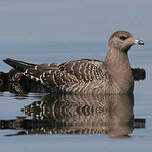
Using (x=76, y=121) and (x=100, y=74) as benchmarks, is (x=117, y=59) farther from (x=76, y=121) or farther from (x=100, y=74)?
(x=76, y=121)

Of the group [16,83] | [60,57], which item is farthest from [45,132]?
[60,57]

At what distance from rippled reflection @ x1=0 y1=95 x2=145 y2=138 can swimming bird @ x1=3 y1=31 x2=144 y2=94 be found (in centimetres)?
34

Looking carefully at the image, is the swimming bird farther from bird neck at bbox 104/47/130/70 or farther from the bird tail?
the bird tail

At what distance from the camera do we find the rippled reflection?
15.5m

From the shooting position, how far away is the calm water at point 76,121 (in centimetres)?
1436

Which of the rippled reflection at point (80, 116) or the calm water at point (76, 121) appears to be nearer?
the calm water at point (76, 121)

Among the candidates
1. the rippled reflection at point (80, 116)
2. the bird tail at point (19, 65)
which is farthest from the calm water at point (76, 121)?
the bird tail at point (19, 65)

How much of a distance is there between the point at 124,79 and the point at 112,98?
0.86 m

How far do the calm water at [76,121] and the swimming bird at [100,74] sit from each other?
1.37 ft

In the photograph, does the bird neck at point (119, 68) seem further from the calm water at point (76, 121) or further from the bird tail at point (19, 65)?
the bird tail at point (19, 65)

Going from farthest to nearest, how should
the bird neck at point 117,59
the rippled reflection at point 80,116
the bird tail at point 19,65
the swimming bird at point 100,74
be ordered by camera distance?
the bird tail at point 19,65
the bird neck at point 117,59
the swimming bird at point 100,74
the rippled reflection at point 80,116

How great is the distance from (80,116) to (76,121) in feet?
1.78

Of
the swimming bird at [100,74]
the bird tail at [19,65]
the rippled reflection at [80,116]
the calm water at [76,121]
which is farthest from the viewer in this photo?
the bird tail at [19,65]

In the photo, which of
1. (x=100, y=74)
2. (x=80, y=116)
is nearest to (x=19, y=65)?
(x=100, y=74)
